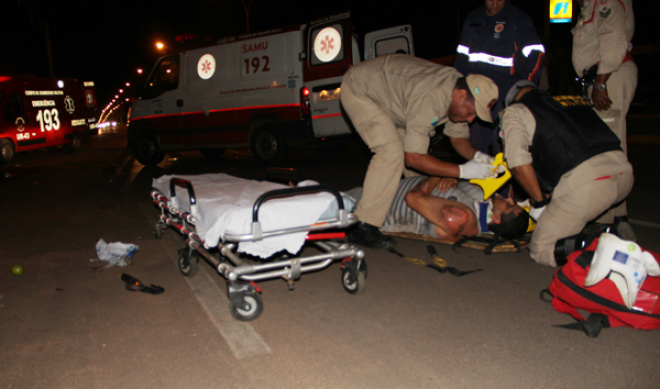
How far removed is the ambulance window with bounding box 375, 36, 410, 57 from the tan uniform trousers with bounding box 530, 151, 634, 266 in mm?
5771

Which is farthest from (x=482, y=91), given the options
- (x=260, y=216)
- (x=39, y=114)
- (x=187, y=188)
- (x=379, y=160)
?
(x=39, y=114)

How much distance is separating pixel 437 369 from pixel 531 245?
72.6 inches

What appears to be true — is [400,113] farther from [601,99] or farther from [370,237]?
[601,99]

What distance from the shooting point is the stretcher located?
2.87 metres

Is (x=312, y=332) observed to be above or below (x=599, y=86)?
below

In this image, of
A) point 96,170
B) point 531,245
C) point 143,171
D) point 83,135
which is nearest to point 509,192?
point 531,245

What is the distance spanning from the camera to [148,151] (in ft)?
37.1

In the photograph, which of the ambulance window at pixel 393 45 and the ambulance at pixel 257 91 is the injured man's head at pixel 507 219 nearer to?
the ambulance at pixel 257 91

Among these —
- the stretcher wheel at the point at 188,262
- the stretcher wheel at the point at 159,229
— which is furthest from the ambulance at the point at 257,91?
the stretcher wheel at the point at 188,262

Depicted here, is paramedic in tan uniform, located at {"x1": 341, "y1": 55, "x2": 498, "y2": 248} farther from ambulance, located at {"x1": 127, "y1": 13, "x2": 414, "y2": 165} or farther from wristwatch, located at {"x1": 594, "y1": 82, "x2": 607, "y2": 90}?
ambulance, located at {"x1": 127, "y1": 13, "x2": 414, "y2": 165}

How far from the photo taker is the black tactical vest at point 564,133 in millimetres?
3359

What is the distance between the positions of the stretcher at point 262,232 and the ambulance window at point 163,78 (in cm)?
785

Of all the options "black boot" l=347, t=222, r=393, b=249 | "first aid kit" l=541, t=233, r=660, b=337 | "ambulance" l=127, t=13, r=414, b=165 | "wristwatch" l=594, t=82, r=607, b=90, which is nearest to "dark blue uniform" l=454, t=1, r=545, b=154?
"wristwatch" l=594, t=82, r=607, b=90

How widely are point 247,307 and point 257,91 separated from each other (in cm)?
728
